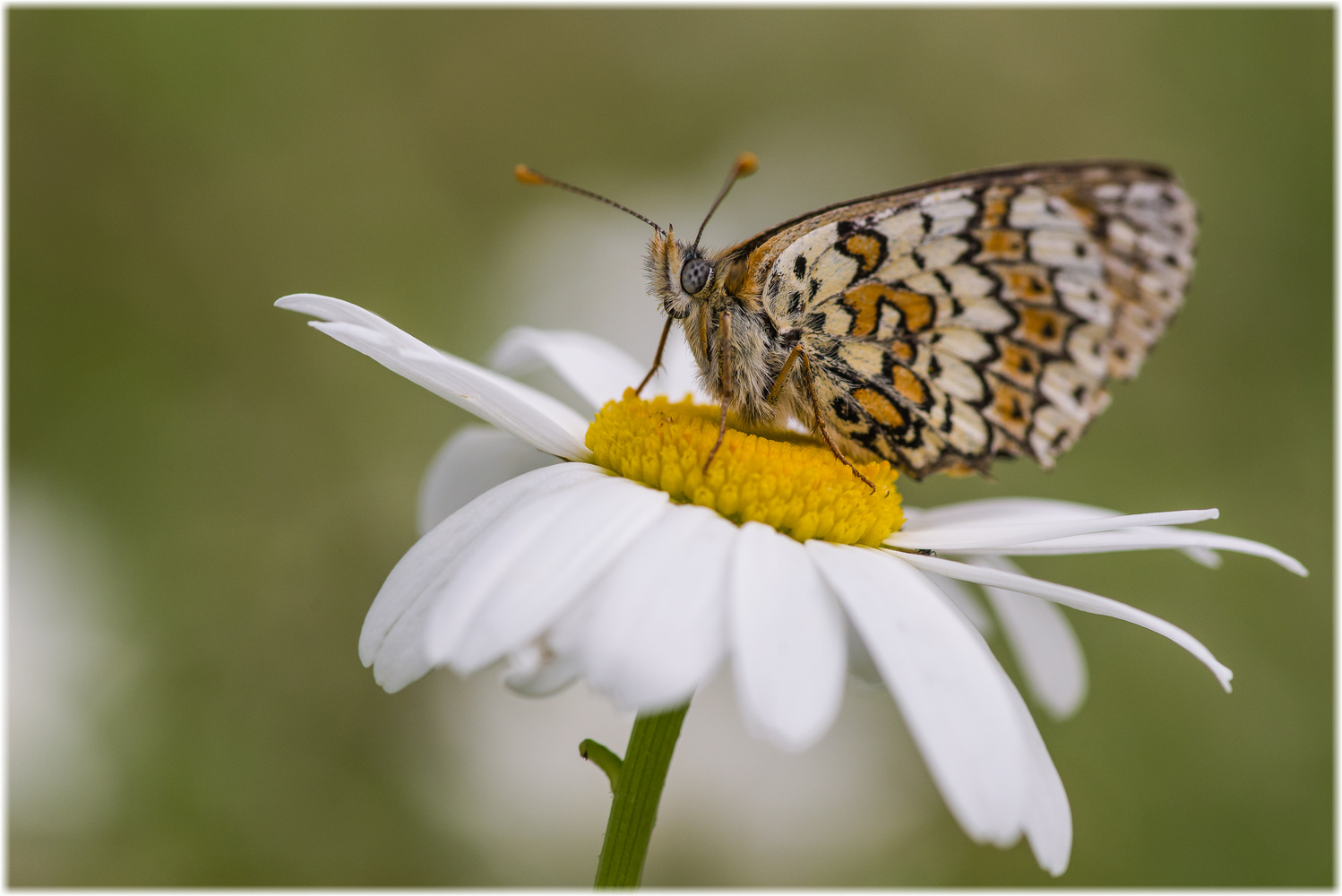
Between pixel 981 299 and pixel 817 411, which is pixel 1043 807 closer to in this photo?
pixel 817 411

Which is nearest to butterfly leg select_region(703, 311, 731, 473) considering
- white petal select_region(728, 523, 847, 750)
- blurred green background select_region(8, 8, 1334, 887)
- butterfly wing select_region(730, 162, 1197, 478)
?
butterfly wing select_region(730, 162, 1197, 478)

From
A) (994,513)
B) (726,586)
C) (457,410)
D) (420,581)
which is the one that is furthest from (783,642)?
(457,410)

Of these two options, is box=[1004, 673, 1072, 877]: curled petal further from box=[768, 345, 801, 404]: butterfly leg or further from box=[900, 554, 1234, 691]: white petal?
box=[768, 345, 801, 404]: butterfly leg

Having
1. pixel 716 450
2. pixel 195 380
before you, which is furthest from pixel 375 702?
pixel 716 450

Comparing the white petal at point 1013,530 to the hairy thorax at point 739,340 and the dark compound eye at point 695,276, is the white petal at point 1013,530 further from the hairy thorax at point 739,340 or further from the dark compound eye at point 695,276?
the dark compound eye at point 695,276

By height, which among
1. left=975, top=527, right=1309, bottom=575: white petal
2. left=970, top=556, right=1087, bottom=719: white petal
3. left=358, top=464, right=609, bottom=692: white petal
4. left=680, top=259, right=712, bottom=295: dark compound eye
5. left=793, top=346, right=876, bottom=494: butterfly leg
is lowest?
left=970, top=556, right=1087, bottom=719: white petal

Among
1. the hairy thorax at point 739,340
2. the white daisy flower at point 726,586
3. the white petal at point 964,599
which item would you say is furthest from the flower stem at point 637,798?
the white petal at point 964,599

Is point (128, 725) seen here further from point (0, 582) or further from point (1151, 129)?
point (1151, 129)
